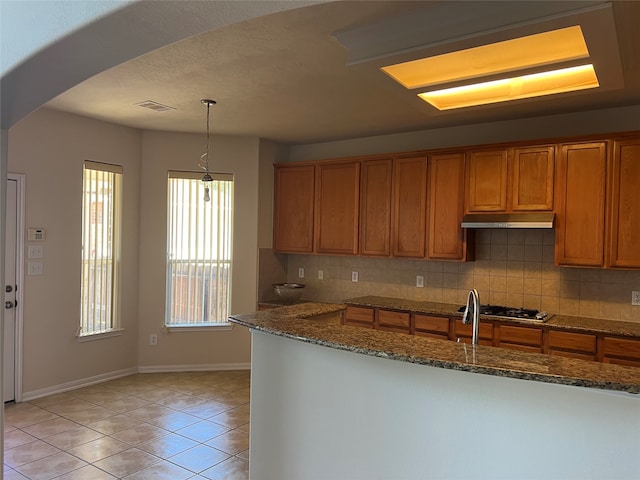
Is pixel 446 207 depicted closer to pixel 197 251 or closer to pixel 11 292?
pixel 197 251

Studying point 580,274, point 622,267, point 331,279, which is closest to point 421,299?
point 331,279

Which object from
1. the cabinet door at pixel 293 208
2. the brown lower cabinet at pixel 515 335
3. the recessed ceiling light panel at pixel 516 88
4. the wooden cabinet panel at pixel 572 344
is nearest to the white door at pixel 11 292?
the cabinet door at pixel 293 208

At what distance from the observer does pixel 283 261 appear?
5.86m

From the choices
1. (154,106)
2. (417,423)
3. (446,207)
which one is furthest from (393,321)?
(154,106)

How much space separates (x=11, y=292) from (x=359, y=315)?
327 centimetres

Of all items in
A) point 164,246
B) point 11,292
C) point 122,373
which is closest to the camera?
point 11,292

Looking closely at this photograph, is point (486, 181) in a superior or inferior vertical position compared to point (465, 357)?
superior

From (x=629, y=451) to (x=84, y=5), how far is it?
246 centimetres

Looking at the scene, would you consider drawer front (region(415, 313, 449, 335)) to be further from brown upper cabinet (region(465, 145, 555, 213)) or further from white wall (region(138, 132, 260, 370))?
white wall (region(138, 132, 260, 370))

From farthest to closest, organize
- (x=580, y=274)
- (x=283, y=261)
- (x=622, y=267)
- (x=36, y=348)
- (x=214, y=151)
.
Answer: (x=283, y=261) < (x=214, y=151) < (x=36, y=348) < (x=580, y=274) < (x=622, y=267)

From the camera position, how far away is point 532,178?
4.00 m

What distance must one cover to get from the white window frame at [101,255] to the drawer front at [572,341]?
14.2 ft

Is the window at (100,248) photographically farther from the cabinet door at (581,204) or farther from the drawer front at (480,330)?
the cabinet door at (581,204)

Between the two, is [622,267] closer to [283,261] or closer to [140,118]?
[283,261]
